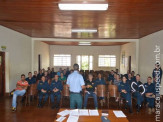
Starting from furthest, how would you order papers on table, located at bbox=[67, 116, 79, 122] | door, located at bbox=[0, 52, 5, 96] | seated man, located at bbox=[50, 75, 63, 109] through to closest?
1. door, located at bbox=[0, 52, 5, 96]
2. seated man, located at bbox=[50, 75, 63, 109]
3. papers on table, located at bbox=[67, 116, 79, 122]

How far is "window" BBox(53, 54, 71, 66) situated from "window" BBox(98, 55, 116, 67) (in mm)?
3318

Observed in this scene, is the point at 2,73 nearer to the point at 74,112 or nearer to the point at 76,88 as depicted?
the point at 76,88

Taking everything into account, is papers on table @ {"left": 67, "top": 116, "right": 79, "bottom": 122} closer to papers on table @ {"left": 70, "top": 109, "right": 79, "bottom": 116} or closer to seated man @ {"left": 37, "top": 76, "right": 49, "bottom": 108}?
papers on table @ {"left": 70, "top": 109, "right": 79, "bottom": 116}

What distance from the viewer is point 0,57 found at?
6.96 m

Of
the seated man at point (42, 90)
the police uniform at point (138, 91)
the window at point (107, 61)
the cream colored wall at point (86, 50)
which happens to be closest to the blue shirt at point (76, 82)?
the seated man at point (42, 90)

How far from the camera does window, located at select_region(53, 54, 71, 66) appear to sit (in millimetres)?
16484

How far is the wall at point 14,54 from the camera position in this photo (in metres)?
7.12

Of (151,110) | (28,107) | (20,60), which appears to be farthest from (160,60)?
Result: (20,60)

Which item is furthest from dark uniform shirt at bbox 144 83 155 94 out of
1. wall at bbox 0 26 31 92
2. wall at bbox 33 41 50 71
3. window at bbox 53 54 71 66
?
window at bbox 53 54 71 66

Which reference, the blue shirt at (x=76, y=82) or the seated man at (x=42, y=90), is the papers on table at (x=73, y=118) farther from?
the seated man at (x=42, y=90)

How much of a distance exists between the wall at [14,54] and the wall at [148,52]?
706 centimetres

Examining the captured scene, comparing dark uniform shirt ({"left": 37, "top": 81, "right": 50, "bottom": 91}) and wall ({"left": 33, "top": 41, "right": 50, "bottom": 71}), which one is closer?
dark uniform shirt ({"left": 37, "top": 81, "right": 50, "bottom": 91})

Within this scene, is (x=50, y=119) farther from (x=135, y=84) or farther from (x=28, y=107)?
(x=135, y=84)

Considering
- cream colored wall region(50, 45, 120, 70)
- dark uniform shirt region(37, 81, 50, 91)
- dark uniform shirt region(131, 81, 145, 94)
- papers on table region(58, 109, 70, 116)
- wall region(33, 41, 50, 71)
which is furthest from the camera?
cream colored wall region(50, 45, 120, 70)
